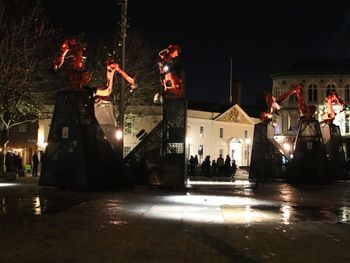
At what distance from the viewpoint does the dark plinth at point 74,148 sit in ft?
78.8

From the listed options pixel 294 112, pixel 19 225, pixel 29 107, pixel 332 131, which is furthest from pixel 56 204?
pixel 294 112

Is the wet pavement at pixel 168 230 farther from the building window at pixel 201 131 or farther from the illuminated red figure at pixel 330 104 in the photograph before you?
the building window at pixel 201 131

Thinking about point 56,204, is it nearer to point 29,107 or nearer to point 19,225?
point 19,225

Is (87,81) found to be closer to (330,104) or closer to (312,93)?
(330,104)

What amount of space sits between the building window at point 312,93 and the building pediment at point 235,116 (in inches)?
362

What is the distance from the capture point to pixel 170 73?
27.5 m

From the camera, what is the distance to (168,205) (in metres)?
19.0

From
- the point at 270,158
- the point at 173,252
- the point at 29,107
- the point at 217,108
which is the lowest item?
the point at 173,252

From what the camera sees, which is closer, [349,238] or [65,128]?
[349,238]

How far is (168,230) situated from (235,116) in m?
70.1

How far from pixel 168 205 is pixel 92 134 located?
23.1 ft

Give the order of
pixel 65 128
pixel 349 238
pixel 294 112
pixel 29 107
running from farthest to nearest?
pixel 294 112, pixel 29 107, pixel 65 128, pixel 349 238

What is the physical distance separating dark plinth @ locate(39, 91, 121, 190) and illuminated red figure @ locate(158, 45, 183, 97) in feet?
12.4

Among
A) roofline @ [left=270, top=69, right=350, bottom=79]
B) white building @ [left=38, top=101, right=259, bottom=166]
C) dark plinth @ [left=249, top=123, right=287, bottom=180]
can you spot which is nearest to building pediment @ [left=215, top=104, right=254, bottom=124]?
white building @ [left=38, top=101, right=259, bottom=166]
